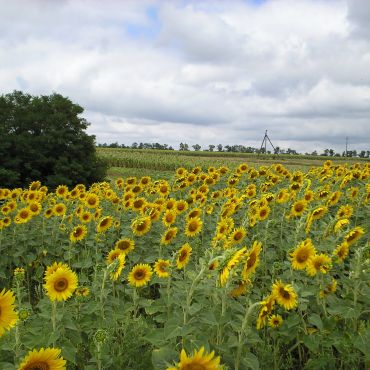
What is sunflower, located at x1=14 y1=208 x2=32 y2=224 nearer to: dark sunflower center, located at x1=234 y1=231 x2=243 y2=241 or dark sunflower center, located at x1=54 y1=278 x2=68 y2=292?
dark sunflower center, located at x1=54 y1=278 x2=68 y2=292

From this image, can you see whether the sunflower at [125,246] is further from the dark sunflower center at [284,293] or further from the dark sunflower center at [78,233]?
the dark sunflower center at [284,293]

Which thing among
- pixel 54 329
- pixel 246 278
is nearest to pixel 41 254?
pixel 54 329

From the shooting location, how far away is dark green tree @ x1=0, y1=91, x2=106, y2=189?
23766 millimetres

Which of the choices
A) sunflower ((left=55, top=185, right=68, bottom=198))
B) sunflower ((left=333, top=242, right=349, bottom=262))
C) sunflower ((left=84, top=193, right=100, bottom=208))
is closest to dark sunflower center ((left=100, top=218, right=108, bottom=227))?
sunflower ((left=84, top=193, right=100, bottom=208))

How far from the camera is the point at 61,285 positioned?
3750mm

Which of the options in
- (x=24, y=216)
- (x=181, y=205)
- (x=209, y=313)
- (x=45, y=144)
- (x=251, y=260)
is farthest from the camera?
(x=45, y=144)

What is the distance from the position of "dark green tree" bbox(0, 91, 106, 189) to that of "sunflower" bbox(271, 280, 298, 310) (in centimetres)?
2090

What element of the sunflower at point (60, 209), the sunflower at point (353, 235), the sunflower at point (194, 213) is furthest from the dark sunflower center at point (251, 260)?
the sunflower at point (60, 209)

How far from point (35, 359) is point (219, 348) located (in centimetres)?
126

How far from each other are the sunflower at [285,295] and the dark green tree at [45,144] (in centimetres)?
2090

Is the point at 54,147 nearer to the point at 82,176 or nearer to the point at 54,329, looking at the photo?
the point at 82,176

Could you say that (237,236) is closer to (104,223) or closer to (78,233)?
(104,223)

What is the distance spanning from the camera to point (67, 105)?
2570 cm

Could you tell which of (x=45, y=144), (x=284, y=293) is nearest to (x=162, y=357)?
(x=284, y=293)
